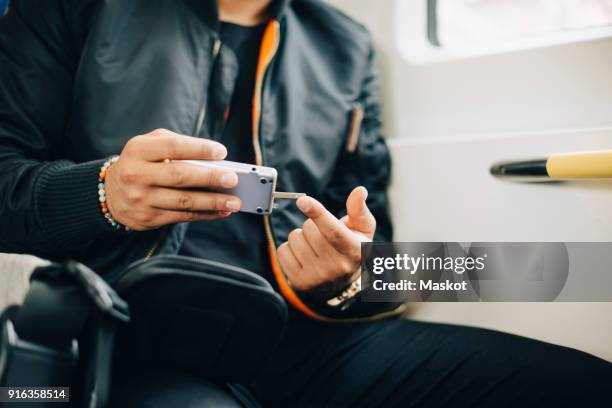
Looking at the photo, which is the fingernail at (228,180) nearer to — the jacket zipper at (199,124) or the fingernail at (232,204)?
the fingernail at (232,204)

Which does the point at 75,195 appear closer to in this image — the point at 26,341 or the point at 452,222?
the point at 26,341

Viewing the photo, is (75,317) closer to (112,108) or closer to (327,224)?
(327,224)

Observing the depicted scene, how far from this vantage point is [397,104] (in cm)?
115

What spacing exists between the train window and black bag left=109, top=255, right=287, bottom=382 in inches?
25.7

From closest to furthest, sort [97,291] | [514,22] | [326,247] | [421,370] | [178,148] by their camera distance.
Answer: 1. [97,291]
2. [178,148]
3. [326,247]
4. [421,370]
5. [514,22]

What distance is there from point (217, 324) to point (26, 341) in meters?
0.18

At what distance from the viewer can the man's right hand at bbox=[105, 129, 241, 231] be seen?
605 mm

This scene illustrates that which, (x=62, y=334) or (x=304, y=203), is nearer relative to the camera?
(x=62, y=334)

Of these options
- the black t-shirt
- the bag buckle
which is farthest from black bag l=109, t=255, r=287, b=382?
the black t-shirt

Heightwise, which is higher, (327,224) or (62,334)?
(327,224)

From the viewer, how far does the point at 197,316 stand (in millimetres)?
576

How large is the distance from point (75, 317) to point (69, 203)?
9.6 inches

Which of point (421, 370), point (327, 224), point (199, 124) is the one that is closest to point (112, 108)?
point (199, 124)

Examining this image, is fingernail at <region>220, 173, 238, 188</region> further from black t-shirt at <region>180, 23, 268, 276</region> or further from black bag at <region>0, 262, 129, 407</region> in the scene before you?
black t-shirt at <region>180, 23, 268, 276</region>
